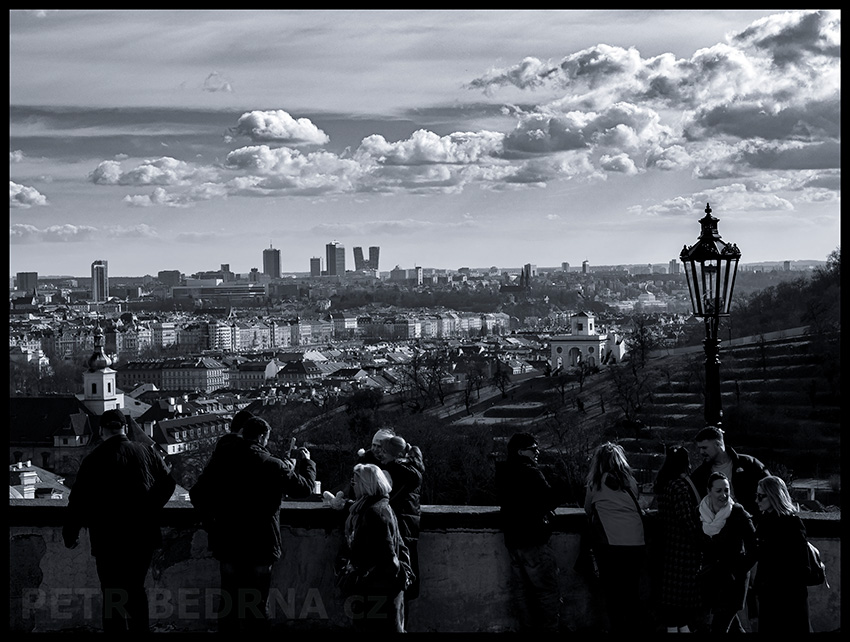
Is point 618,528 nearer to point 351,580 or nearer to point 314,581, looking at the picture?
point 351,580

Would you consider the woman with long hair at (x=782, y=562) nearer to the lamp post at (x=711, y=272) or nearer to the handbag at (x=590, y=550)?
the handbag at (x=590, y=550)

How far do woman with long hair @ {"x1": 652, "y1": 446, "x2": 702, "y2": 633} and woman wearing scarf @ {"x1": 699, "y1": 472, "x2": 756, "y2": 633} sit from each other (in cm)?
4

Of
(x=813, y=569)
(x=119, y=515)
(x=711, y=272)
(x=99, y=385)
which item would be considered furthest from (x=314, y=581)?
(x=99, y=385)

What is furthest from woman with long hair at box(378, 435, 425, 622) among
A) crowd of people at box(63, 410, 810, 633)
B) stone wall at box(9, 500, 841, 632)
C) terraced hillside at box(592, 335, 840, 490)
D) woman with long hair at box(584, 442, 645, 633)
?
terraced hillside at box(592, 335, 840, 490)

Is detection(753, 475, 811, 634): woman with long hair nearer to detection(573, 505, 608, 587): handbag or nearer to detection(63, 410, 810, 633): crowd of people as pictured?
detection(63, 410, 810, 633): crowd of people

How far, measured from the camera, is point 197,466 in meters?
36.8

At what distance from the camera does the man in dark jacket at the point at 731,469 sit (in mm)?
4617

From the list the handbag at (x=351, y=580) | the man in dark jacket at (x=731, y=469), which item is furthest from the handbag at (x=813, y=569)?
the handbag at (x=351, y=580)

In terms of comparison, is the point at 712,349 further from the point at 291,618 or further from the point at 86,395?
the point at 86,395

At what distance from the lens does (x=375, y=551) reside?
4.18m

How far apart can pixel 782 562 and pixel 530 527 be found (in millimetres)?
945

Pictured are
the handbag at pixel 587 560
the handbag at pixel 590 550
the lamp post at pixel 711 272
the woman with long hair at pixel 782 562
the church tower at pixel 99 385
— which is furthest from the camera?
the church tower at pixel 99 385

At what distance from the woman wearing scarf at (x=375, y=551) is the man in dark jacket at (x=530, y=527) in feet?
1.62

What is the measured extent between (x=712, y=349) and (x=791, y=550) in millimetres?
1543
